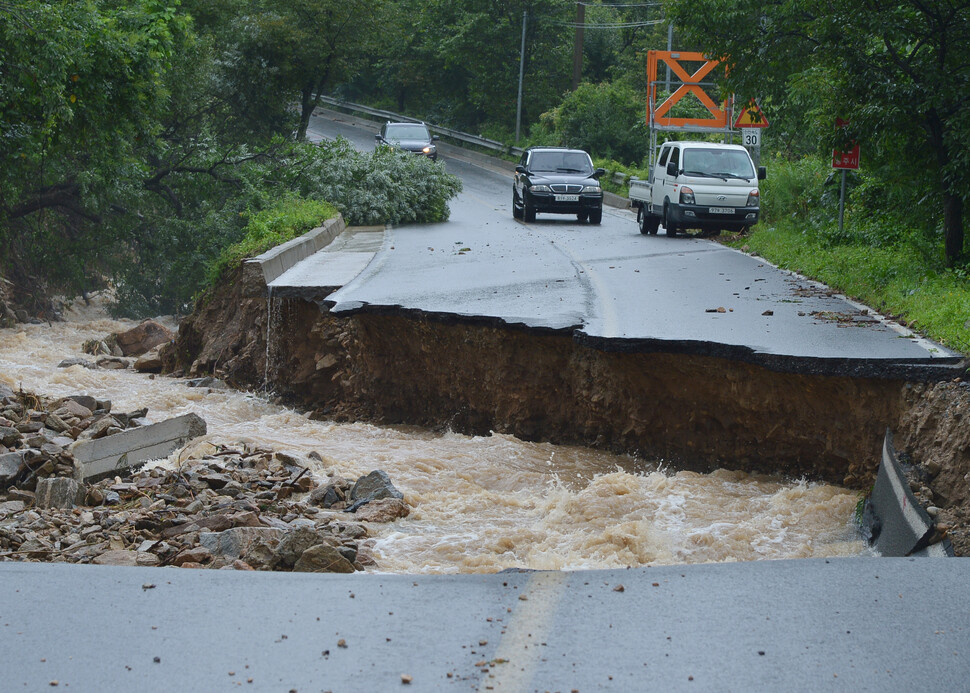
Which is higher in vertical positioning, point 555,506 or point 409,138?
point 409,138

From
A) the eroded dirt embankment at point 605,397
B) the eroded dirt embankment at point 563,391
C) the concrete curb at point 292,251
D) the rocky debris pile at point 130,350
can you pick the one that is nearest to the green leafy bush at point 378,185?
the concrete curb at point 292,251

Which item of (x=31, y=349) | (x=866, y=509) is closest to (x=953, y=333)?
(x=866, y=509)

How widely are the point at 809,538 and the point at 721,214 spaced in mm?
15079

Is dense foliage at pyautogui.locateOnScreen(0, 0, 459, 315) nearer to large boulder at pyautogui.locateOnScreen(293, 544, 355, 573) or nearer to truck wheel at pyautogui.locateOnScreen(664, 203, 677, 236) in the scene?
truck wheel at pyautogui.locateOnScreen(664, 203, 677, 236)

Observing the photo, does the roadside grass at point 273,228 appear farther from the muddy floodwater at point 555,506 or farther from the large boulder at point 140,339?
the muddy floodwater at point 555,506

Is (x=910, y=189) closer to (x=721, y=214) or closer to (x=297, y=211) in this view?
(x=721, y=214)

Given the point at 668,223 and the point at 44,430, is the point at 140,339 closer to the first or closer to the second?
the point at 44,430

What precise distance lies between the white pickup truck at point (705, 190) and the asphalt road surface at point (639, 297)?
654 mm

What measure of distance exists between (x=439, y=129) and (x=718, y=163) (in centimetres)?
3423

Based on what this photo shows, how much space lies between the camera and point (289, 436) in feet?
35.6

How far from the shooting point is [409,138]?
41250 millimetres

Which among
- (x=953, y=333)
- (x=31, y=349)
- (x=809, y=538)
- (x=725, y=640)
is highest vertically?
(x=953, y=333)

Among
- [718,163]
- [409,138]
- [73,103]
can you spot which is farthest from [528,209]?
[409,138]

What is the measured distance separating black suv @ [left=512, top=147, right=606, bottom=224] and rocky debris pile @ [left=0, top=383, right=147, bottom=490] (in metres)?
15.4
